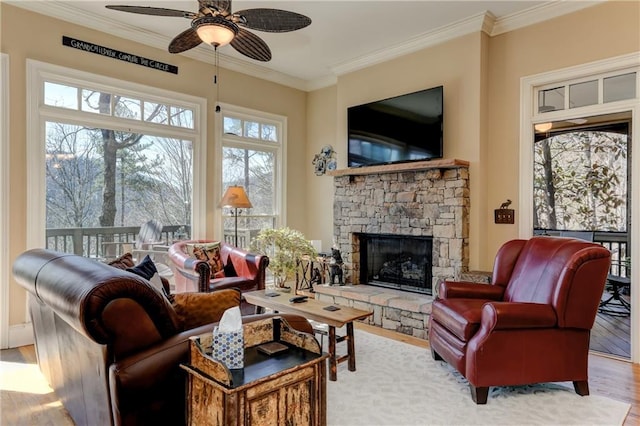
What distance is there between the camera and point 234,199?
15.9ft

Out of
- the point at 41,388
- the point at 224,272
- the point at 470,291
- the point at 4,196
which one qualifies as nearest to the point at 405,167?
the point at 470,291

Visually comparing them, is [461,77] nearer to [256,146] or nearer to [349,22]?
[349,22]

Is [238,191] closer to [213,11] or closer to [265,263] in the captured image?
[265,263]

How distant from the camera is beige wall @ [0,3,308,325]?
11.9 feet

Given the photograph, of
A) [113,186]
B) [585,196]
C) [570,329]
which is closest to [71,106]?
[113,186]

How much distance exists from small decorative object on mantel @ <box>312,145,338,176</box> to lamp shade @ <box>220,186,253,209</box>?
1.49 metres

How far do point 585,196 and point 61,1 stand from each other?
5225 mm

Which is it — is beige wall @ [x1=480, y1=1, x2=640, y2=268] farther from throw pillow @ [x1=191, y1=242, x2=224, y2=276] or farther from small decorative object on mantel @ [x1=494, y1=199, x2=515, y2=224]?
throw pillow @ [x1=191, y1=242, x2=224, y2=276]

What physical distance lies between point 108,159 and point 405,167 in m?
3.25

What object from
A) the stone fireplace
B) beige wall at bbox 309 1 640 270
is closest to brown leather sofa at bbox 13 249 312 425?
the stone fireplace

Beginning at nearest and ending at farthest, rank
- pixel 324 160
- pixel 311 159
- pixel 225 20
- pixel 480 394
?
pixel 480 394 < pixel 225 20 < pixel 324 160 < pixel 311 159

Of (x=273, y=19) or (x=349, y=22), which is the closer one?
(x=273, y=19)

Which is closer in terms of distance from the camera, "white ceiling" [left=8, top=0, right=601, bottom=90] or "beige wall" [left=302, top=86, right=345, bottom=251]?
"white ceiling" [left=8, top=0, right=601, bottom=90]

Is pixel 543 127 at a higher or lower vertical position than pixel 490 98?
lower
